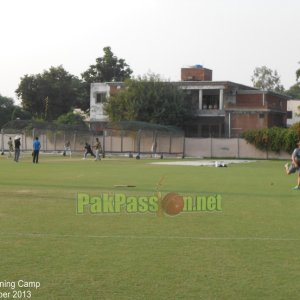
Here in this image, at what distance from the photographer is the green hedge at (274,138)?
56.1 metres

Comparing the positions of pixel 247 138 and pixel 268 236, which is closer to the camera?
pixel 268 236

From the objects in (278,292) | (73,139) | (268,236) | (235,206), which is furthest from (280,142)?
(278,292)

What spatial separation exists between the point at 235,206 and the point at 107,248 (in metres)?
6.60

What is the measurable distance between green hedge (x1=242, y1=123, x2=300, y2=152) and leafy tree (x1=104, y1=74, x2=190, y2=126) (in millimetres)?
12753

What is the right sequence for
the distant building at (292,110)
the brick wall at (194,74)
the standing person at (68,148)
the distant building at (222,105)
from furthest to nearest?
the distant building at (292,110) → the brick wall at (194,74) → the distant building at (222,105) → the standing person at (68,148)

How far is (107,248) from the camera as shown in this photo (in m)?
9.98

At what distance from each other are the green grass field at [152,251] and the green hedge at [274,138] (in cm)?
4030

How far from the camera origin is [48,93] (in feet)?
306

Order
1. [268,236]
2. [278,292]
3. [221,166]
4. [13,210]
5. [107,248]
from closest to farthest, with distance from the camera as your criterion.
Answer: [278,292]
[107,248]
[268,236]
[13,210]
[221,166]

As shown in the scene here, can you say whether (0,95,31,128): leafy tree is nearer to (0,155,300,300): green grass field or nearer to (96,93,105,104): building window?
(96,93,105,104): building window

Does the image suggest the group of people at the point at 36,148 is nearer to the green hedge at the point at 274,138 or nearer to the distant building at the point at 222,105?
the green hedge at the point at 274,138

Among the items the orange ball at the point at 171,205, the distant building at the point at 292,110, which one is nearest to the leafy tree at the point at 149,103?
the distant building at the point at 292,110

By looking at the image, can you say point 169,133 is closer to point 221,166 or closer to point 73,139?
point 73,139

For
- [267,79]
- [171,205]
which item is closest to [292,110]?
[267,79]
